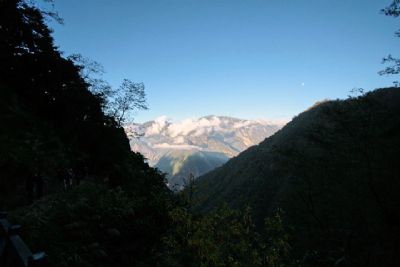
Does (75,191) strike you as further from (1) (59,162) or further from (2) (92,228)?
(2) (92,228)

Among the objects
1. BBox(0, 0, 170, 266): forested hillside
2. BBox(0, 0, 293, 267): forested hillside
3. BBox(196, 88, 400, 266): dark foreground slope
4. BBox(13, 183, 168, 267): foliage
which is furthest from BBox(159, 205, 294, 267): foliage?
BBox(196, 88, 400, 266): dark foreground slope

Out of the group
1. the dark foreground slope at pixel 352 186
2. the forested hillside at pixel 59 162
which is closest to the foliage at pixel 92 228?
the forested hillside at pixel 59 162

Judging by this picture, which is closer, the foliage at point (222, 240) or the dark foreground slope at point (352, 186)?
the foliage at point (222, 240)

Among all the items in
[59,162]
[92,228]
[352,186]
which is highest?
[59,162]

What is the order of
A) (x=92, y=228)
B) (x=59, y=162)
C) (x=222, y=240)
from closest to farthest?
(x=222, y=240) < (x=92, y=228) < (x=59, y=162)

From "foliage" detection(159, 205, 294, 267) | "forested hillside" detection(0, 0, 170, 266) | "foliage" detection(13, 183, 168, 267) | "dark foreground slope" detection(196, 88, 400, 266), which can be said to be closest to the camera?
"foliage" detection(159, 205, 294, 267)

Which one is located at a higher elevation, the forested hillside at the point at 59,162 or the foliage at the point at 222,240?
the forested hillside at the point at 59,162

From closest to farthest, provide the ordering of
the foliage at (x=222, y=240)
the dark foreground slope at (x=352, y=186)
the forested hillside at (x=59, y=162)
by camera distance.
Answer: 1. the foliage at (x=222, y=240)
2. the forested hillside at (x=59, y=162)
3. the dark foreground slope at (x=352, y=186)

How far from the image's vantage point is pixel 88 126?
1998 centimetres

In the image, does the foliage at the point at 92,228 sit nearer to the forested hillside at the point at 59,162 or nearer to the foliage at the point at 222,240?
the forested hillside at the point at 59,162

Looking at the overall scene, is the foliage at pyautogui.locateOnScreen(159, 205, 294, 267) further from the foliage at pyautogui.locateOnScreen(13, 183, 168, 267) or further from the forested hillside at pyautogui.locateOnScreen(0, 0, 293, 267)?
the foliage at pyautogui.locateOnScreen(13, 183, 168, 267)

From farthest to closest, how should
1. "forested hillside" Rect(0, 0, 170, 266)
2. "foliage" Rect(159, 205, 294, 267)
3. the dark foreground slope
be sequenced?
the dark foreground slope, "forested hillside" Rect(0, 0, 170, 266), "foliage" Rect(159, 205, 294, 267)

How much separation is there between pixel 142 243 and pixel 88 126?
10574mm

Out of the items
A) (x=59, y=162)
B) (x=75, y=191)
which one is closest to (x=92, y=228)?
(x=75, y=191)
